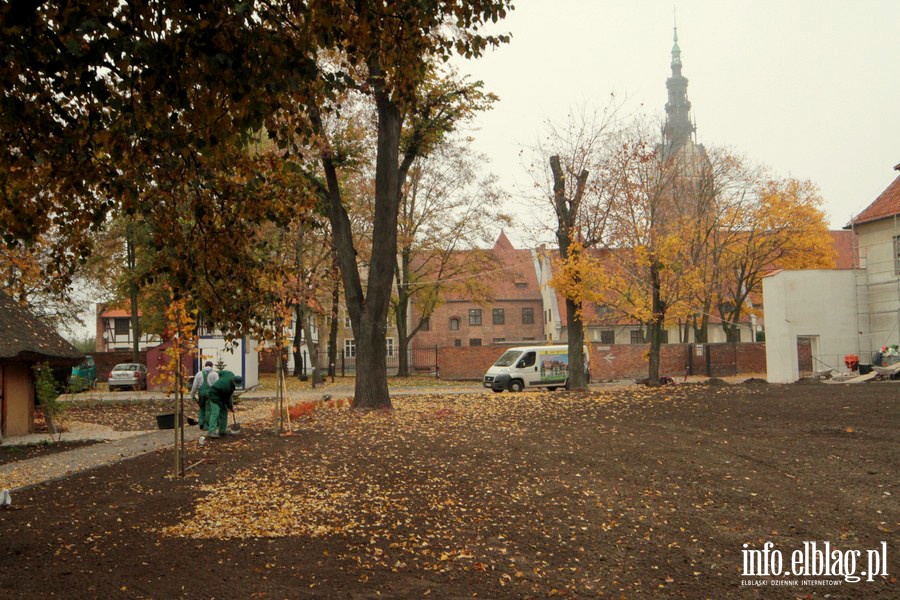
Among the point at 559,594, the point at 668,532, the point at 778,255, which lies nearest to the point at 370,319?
the point at 668,532

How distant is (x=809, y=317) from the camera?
31719 mm

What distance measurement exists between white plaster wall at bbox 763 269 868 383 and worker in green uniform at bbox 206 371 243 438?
23.5 metres

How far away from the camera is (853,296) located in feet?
106

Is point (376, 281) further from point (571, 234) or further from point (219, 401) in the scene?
point (571, 234)

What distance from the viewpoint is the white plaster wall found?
3125cm

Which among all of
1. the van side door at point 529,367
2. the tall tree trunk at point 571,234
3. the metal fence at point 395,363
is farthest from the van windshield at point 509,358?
the metal fence at point 395,363

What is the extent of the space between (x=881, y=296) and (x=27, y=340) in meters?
30.4

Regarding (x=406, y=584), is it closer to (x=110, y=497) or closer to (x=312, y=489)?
(x=312, y=489)

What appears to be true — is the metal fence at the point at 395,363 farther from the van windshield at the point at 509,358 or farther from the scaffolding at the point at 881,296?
the scaffolding at the point at 881,296

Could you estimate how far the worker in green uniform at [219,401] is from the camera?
15.2 meters

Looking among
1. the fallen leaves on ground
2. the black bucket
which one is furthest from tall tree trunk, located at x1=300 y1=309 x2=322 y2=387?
the fallen leaves on ground

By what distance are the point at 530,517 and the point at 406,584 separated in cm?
236

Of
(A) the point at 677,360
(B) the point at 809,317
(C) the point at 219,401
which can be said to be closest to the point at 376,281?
(C) the point at 219,401

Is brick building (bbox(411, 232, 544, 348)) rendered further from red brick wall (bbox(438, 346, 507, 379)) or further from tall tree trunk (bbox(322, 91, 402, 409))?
tall tree trunk (bbox(322, 91, 402, 409))
